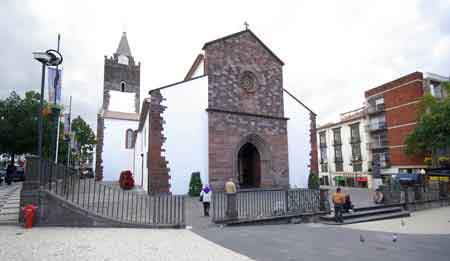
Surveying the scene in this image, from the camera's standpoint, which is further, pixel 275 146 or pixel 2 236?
pixel 275 146

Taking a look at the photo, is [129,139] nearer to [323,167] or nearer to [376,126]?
[323,167]

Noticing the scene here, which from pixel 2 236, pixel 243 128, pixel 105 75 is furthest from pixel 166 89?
pixel 105 75

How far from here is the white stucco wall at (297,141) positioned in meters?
19.6

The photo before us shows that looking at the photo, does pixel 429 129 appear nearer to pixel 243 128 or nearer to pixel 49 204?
pixel 243 128

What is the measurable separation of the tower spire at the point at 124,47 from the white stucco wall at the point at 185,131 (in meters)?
26.8

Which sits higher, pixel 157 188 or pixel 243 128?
pixel 243 128

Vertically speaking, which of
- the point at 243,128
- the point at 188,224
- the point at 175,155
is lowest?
the point at 188,224

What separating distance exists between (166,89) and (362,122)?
2766 centimetres

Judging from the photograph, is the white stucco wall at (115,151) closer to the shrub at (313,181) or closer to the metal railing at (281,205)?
the shrub at (313,181)

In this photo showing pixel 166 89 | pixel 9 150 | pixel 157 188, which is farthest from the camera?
pixel 9 150

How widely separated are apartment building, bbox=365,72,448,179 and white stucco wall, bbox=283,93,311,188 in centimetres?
1209

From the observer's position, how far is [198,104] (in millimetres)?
16719

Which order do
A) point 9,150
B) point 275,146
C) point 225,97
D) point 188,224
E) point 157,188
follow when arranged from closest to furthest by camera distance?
point 188,224 → point 157,188 → point 225,97 → point 275,146 → point 9,150

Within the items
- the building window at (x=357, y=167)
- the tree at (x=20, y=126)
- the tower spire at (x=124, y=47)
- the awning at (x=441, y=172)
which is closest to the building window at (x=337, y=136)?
the building window at (x=357, y=167)
